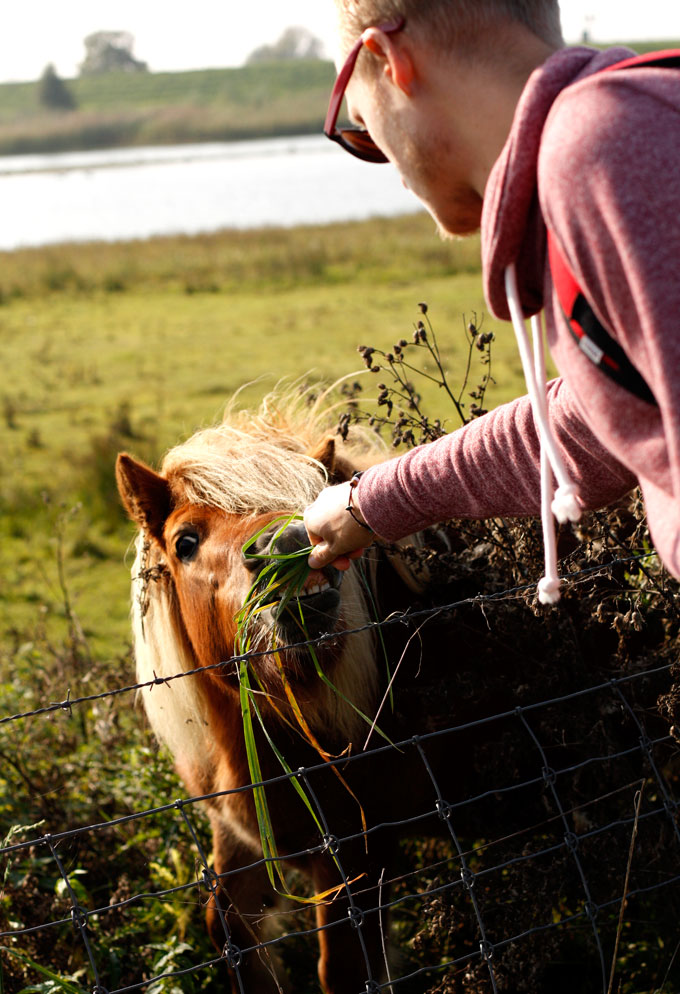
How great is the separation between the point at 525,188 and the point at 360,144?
25.2 inches

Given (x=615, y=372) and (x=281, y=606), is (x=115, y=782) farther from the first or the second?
(x=615, y=372)

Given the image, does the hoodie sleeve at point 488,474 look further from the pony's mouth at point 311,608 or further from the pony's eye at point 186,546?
the pony's eye at point 186,546

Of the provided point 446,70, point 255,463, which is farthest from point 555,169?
point 255,463

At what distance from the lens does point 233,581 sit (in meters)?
2.48

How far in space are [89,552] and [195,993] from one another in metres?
5.22

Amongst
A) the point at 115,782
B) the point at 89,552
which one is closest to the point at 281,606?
the point at 115,782

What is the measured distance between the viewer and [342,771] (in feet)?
8.67

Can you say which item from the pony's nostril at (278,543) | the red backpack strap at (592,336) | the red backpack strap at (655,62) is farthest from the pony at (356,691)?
the red backpack strap at (655,62)

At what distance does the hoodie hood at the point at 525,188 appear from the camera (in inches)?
41.5

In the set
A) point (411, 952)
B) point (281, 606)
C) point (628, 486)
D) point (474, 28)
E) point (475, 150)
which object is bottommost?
point (411, 952)

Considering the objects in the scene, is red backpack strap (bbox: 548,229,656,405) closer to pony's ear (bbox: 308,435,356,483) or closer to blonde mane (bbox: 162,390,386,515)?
blonde mane (bbox: 162,390,386,515)

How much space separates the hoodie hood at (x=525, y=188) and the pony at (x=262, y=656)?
1210 mm

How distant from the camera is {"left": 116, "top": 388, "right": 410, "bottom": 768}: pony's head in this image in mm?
2320

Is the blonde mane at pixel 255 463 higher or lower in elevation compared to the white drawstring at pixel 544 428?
lower
